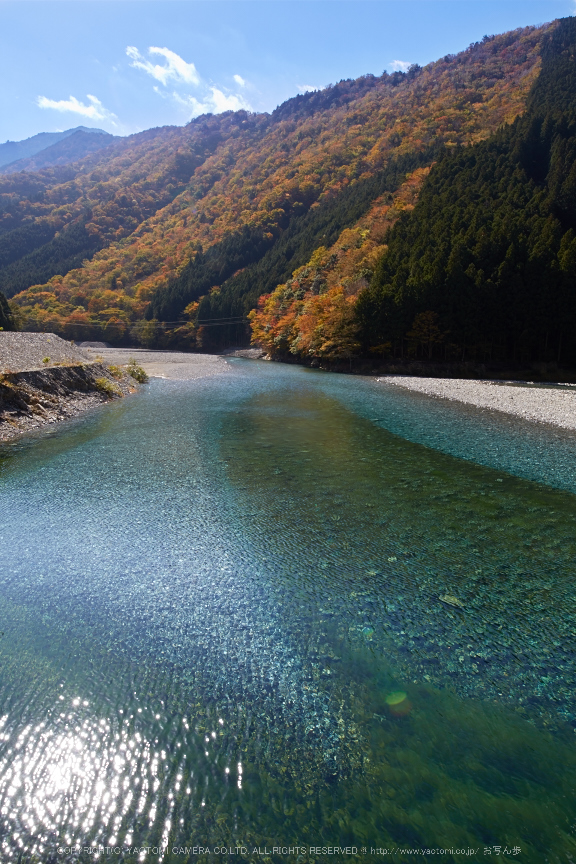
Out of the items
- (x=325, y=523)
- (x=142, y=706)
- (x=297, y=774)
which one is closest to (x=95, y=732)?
(x=142, y=706)

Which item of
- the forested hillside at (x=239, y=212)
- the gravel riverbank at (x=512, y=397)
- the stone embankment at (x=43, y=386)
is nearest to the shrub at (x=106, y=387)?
the stone embankment at (x=43, y=386)

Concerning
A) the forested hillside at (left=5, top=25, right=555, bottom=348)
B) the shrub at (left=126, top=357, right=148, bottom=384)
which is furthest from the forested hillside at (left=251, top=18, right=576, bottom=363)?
the shrub at (left=126, top=357, right=148, bottom=384)

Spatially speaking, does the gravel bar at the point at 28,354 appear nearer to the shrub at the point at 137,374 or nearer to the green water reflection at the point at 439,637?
the shrub at the point at 137,374

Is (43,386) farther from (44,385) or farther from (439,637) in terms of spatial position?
(439,637)

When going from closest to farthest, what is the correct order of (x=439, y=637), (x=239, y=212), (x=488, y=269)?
(x=439, y=637), (x=488, y=269), (x=239, y=212)

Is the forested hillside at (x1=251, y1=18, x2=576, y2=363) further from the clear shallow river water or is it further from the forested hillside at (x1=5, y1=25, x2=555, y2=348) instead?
the clear shallow river water

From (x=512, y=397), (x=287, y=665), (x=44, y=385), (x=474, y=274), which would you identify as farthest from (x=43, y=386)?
(x=474, y=274)

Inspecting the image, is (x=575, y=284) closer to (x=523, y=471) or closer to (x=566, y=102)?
(x=523, y=471)
